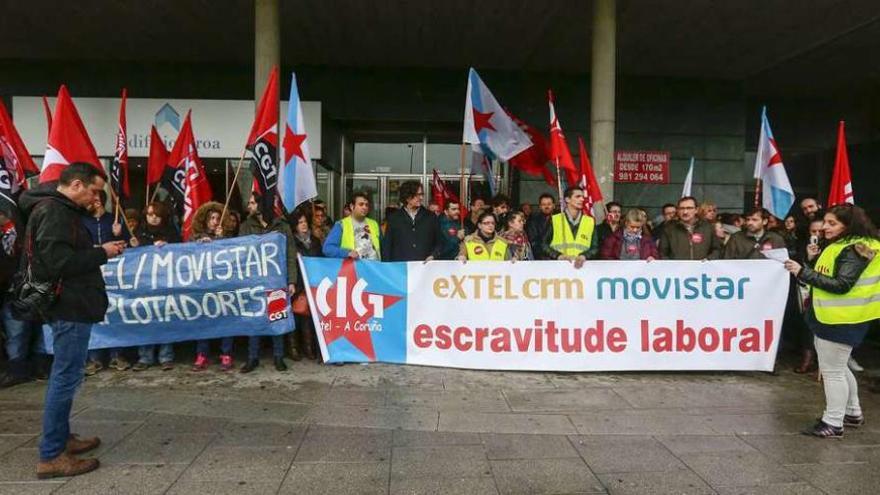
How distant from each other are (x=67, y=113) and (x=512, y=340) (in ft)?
15.9

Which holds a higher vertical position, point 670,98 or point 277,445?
point 670,98

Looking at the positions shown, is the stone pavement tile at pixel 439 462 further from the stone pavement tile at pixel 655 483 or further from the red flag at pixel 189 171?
the red flag at pixel 189 171

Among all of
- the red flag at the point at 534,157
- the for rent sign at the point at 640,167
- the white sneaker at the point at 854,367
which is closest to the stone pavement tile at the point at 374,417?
the red flag at the point at 534,157

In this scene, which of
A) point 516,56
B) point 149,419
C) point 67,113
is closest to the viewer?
point 149,419

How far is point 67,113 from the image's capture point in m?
5.70

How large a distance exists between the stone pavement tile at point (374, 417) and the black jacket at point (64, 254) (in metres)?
1.86

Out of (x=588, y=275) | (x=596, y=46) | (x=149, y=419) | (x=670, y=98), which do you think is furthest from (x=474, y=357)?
(x=670, y=98)

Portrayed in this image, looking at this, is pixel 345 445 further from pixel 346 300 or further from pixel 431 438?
pixel 346 300

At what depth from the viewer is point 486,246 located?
6344 millimetres

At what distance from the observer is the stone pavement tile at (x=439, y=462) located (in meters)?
3.78

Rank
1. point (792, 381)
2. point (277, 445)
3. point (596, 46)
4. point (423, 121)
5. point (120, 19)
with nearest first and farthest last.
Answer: point (277, 445), point (792, 381), point (596, 46), point (120, 19), point (423, 121)

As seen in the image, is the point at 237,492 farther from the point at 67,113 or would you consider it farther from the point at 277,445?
the point at 67,113

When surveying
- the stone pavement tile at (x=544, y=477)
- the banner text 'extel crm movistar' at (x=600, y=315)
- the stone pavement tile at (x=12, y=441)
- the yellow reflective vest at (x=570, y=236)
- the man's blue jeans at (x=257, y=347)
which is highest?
the yellow reflective vest at (x=570, y=236)

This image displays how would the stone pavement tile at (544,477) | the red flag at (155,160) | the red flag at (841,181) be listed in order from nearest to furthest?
1. the stone pavement tile at (544,477)
2. the red flag at (841,181)
3. the red flag at (155,160)
